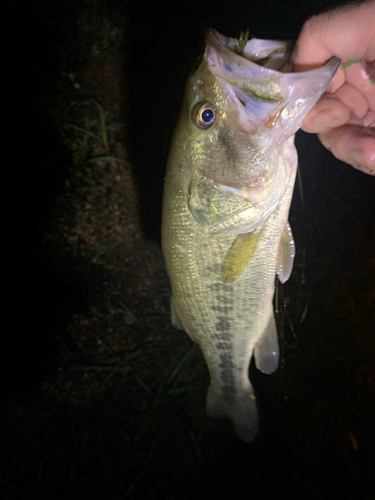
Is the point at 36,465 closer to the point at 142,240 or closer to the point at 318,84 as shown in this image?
the point at 142,240

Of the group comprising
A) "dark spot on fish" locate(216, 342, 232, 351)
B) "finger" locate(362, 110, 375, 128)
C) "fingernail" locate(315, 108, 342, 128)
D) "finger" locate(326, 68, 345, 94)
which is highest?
"finger" locate(326, 68, 345, 94)

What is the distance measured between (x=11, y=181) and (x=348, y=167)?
279 cm

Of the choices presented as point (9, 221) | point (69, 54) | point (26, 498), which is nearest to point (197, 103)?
point (69, 54)

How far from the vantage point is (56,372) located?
6.99ft

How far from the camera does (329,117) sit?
966 millimetres

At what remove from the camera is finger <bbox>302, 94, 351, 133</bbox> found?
96 cm

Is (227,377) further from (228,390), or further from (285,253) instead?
(285,253)

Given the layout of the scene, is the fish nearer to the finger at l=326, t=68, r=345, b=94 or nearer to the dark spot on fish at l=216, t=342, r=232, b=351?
the dark spot on fish at l=216, t=342, r=232, b=351

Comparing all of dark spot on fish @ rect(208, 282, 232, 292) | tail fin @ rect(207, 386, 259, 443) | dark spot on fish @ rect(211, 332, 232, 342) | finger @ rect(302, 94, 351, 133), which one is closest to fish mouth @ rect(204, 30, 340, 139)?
finger @ rect(302, 94, 351, 133)

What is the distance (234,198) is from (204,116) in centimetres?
30

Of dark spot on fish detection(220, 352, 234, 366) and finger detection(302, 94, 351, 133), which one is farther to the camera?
dark spot on fish detection(220, 352, 234, 366)

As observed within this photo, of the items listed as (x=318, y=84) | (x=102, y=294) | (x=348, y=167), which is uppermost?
(x=348, y=167)

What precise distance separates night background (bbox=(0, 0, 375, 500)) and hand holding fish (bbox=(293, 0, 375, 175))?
2.11 ft

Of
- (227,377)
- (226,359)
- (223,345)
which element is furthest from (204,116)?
(227,377)
